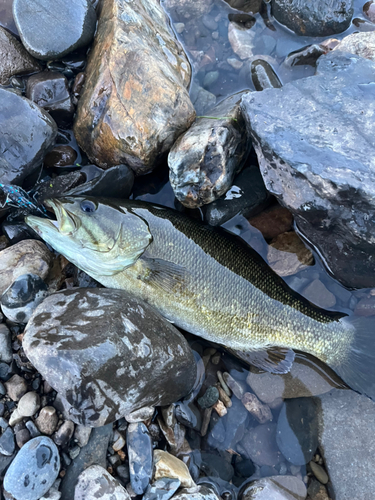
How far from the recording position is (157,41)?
3.71 metres

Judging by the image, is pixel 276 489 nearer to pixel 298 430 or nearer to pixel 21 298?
pixel 298 430

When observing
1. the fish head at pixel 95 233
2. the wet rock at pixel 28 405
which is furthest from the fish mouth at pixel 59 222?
the wet rock at pixel 28 405

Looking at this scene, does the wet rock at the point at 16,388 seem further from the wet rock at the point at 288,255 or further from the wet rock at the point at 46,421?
the wet rock at the point at 288,255

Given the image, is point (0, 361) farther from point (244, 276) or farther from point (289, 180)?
point (289, 180)

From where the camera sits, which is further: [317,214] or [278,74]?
[278,74]

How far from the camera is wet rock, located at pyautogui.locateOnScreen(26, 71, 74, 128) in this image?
3734 millimetres

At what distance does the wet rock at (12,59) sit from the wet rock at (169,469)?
440cm

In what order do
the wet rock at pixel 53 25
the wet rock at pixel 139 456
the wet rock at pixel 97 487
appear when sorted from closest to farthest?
1. the wet rock at pixel 97 487
2. the wet rock at pixel 139 456
3. the wet rock at pixel 53 25

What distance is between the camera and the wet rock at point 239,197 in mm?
3656

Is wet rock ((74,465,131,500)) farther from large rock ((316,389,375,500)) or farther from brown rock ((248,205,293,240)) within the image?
brown rock ((248,205,293,240))

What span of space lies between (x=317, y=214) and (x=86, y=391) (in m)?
2.55

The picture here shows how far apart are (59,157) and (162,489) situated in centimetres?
366

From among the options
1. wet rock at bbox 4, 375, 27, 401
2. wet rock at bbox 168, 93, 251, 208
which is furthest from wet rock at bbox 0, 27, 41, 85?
wet rock at bbox 4, 375, 27, 401

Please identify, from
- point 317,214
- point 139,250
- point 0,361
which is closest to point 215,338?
point 139,250
